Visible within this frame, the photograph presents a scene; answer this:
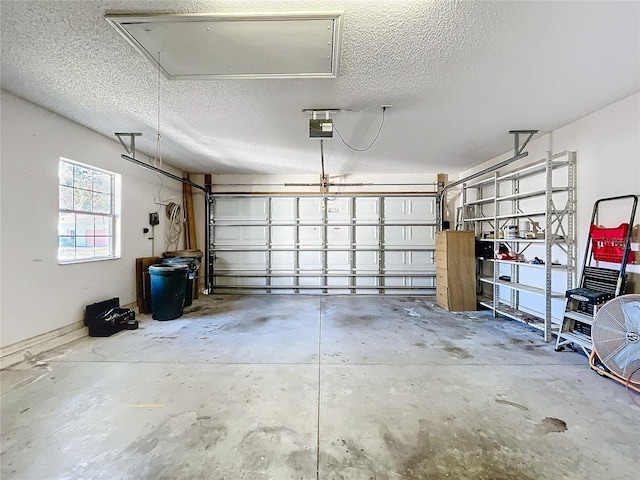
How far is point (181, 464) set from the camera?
152 cm

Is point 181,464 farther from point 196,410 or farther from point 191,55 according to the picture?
point 191,55

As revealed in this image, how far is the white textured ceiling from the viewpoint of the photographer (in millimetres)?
1717

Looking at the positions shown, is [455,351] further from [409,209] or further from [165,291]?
[165,291]

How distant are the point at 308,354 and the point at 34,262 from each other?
10.2 feet

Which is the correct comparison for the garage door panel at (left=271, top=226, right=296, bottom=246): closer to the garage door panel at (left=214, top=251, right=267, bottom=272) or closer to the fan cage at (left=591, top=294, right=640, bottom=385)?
the garage door panel at (left=214, top=251, right=267, bottom=272)

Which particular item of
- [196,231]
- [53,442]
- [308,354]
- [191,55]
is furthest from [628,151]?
[196,231]

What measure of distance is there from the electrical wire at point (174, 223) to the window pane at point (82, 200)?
1794 mm

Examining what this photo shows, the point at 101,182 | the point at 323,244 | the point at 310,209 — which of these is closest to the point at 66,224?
the point at 101,182

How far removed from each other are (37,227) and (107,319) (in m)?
1.31

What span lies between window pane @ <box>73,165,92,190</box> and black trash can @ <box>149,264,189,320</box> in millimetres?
1389

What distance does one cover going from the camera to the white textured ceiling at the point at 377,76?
172 cm

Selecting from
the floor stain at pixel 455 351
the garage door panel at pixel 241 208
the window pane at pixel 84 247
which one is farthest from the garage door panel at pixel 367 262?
the window pane at pixel 84 247

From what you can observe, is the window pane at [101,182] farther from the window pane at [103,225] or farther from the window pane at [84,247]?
the window pane at [84,247]

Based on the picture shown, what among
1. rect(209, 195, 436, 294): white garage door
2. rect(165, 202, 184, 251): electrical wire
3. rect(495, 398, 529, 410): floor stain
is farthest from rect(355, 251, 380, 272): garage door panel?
rect(495, 398, 529, 410): floor stain
